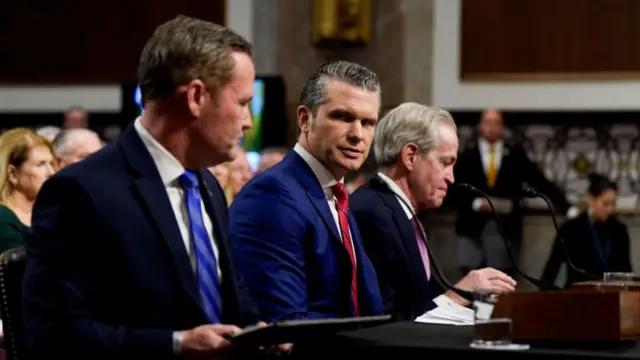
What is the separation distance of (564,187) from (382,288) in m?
5.85

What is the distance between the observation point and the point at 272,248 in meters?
3.41

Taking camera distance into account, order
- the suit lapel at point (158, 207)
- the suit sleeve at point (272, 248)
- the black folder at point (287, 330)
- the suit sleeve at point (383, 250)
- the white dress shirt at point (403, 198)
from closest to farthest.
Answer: the black folder at point (287, 330) < the suit lapel at point (158, 207) < the suit sleeve at point (272, 248) < the white dress shirt at point (403, 198) < the suit sleeve at point (383, 250)

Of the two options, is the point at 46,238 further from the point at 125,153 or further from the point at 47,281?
the point at 125,153

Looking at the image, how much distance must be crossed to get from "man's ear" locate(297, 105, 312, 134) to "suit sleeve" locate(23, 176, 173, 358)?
120cm

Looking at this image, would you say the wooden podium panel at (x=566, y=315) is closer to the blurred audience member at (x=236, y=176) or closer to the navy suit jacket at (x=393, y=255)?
the navy suit jacket at (x=393, y=255)

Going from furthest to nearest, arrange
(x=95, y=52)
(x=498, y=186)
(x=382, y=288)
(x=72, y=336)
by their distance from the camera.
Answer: (x=95, y=52) → (x=498, y=186) → (x=382, y=288) → (x=72, y=336)

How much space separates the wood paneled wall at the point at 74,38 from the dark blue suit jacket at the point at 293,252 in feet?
24.1

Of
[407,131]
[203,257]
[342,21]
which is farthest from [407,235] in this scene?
[342,21]

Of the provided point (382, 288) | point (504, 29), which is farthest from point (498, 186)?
point (382, 288)

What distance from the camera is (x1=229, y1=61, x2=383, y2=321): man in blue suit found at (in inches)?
134

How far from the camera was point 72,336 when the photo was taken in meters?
2.63

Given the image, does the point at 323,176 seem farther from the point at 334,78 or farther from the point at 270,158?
the point at 270,158

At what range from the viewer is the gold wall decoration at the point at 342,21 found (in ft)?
31.5

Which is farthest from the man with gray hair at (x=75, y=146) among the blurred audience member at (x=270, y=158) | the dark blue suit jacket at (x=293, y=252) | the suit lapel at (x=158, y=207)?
the suit lapel at (x=158, y=207)
